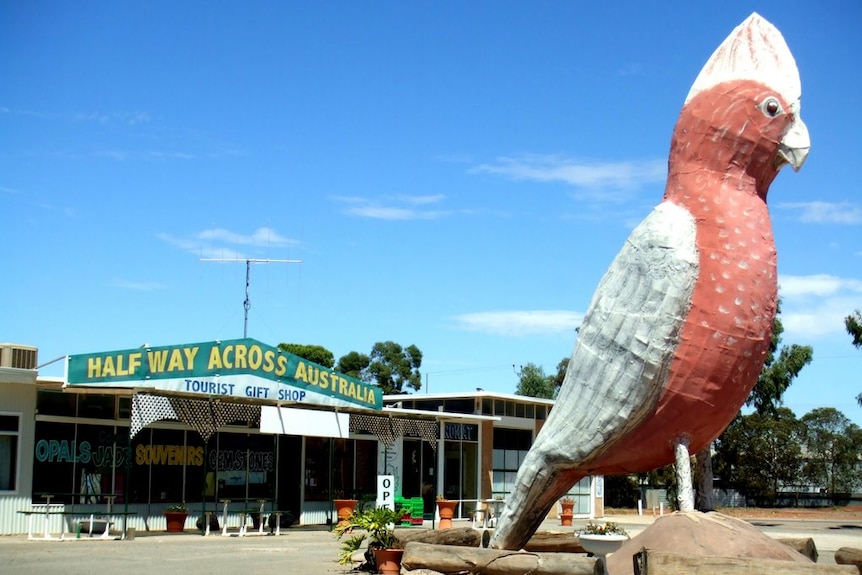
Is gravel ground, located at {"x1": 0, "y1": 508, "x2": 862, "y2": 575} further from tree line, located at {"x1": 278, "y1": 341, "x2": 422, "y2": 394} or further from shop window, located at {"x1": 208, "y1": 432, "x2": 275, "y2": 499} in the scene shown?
tree line, located at {"x1": 278, "y1": 341, "x2": 422, "y2": 394}

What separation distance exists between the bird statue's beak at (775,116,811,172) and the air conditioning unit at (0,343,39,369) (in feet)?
54.7


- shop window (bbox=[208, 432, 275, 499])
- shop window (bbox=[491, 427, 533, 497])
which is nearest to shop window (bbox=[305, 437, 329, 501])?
shop window (bbox=[208, 432, 275, 499])

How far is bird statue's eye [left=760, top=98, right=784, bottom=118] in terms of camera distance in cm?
1150

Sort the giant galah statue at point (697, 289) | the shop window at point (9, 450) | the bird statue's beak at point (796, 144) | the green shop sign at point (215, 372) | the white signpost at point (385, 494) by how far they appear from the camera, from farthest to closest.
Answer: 1. the green shop sign at point (215, 372)
2. the shop window at point (9, 450)
3. the white signpost at point (385, 494)
4. the bird statue's beak at point (796, 144)
5. the giant galah statue at point (697, 289)

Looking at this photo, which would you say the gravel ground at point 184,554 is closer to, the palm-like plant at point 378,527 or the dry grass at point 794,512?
the palm-like plant at point 378,527

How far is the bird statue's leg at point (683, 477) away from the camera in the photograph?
11.2 m

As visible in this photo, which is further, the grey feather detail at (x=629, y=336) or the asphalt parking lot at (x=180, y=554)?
the asphalt parking lot at (x=180, y=554)

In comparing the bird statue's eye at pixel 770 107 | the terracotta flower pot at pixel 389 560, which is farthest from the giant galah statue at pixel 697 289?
the terracotta flower pot at pixel 389 560

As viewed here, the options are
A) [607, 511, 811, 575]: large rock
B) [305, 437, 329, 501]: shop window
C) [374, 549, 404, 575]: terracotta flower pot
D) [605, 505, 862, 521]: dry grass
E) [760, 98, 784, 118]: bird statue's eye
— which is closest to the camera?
[607, 511, 811, 575]: large rock

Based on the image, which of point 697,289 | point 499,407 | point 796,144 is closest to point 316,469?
point 499,407

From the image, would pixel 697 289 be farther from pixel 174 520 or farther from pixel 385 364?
pixel 385 364

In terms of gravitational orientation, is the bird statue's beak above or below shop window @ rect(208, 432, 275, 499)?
above

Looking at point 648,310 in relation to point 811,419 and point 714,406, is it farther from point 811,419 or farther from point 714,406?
point 811,419

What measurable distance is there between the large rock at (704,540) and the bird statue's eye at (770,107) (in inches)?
178
